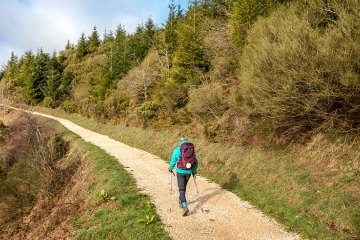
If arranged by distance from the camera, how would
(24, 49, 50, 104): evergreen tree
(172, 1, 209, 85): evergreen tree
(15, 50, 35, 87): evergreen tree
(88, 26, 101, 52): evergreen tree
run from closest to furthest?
(172, 1, 209, 85): evergreen tree < (24, 49, 50, 104): evergreen tree < (15, 50, 35, 87): evergreen tree < (88, 26, 101, 52): evergreen tree

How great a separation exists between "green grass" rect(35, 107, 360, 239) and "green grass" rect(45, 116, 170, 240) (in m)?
3.34

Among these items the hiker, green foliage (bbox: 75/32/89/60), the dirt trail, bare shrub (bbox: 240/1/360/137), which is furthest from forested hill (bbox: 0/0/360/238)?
green foliage (bbox: 75/32/89/60)

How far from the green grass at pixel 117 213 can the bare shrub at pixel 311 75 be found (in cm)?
502

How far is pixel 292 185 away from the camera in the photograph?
26.1ft

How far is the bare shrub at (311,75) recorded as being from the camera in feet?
21.7

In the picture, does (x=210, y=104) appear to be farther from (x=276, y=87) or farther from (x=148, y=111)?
(x=148, y=111)

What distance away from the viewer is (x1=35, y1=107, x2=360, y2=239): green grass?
6113 millimetres

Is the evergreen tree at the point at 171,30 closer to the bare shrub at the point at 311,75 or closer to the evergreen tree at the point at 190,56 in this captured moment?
the evergreen tree at the point at 190,56

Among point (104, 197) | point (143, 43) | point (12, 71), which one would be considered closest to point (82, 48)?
point (12, 71)

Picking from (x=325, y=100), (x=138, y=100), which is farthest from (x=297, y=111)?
(x=138, y=100)

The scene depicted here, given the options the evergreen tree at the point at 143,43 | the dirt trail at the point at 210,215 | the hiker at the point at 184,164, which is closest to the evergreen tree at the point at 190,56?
the dirt trail at the point at 210,215

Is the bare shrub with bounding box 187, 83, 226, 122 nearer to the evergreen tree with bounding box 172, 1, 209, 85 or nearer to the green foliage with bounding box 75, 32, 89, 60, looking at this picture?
the evergreen tree with bounding box 172, 1, 209, 85

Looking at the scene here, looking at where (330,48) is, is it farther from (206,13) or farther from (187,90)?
(206,13)

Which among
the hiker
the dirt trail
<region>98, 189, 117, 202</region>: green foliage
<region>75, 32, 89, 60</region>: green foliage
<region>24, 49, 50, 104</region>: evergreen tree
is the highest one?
<region>75, 32, 89, 60</region>: green foliage
